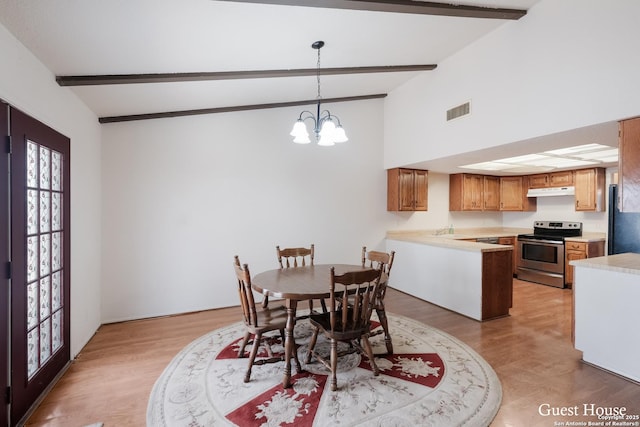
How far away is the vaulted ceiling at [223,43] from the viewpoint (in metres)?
1.91

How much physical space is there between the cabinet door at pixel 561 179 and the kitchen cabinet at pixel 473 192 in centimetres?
89

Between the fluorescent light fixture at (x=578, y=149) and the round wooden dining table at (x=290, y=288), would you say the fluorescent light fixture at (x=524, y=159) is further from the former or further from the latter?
the round wooden dining table at (x=290, y=288)

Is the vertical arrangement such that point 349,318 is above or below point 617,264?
below

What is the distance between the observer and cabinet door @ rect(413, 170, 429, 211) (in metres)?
5.27

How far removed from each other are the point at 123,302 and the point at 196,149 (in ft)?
7.03

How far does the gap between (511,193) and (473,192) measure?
0.96 meters

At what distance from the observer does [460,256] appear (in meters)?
4.07

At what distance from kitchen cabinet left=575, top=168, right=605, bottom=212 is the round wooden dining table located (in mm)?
4845

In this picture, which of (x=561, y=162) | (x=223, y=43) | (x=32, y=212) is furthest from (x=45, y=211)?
(x=561, y=162)

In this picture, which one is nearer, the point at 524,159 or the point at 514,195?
the point at 524,159

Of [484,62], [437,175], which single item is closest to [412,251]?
[437,175]

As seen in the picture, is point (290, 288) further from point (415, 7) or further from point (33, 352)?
point (415, 7)

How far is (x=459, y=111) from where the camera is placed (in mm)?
3727

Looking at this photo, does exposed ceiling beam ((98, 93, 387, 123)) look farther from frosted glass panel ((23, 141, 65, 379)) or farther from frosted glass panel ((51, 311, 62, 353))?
frosted glass panel ((51, 311, 62, 353))
